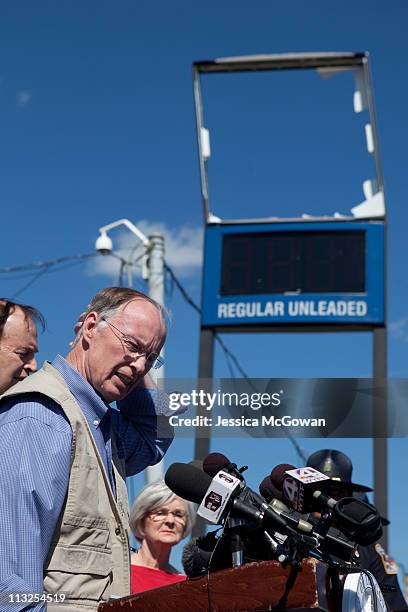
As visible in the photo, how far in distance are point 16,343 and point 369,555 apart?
2183 millimetres

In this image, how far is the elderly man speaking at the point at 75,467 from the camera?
251 centimetres

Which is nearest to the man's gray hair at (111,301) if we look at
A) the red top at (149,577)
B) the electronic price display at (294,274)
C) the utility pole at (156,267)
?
the red top at (149,577)

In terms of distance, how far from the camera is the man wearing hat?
176 inches

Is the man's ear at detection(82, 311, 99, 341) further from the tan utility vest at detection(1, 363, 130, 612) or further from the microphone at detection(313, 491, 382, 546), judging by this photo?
the microphone at detection(313, 491, 382, 546)

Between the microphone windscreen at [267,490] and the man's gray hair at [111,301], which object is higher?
the man's gray hair at [111,301]

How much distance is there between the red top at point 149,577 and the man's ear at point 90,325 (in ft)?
6.77

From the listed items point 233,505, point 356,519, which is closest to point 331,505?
point 356,519

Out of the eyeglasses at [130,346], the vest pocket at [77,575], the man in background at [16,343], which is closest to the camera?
the vest pocket at [77,575]

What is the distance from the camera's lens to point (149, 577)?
15.7ft

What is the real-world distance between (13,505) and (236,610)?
640 mm

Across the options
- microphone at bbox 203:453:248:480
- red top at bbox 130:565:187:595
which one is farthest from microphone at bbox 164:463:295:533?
red top at bbox 130:565:187:595

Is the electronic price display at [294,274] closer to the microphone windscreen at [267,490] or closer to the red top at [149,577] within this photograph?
the red top at [149,577]

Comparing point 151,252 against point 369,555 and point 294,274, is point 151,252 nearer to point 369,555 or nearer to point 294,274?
point 294,274

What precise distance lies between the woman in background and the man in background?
1481 mm
